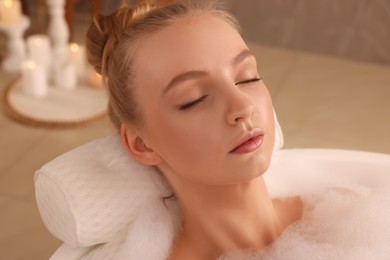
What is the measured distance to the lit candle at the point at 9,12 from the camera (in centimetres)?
254

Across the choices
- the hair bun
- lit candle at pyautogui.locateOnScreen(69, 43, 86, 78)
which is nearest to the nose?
the hair bun

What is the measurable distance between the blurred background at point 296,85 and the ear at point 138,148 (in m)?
0.83

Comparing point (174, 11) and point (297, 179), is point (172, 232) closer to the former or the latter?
point (297, 179)

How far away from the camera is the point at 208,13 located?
116cm

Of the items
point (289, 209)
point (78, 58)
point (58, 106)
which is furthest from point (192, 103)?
point (78, 58)

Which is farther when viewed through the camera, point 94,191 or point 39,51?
point 39,51

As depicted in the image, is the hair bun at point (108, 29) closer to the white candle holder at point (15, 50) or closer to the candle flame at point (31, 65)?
the candle flame at point (31, 65)

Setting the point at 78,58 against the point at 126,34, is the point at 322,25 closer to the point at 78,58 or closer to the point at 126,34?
the point at 78,58

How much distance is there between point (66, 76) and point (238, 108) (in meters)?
1.60

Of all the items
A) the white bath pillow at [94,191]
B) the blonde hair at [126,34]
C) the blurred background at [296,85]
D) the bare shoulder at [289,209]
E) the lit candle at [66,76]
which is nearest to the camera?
the blonde hair at [126,34]

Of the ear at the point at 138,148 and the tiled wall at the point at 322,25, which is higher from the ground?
the ear at the point at 138,148

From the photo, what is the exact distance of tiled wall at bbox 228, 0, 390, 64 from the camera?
276cm

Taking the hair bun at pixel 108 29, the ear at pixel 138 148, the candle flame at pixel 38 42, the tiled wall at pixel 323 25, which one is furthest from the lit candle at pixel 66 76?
the ear at pixel 138 148

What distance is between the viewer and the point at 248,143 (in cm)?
105
